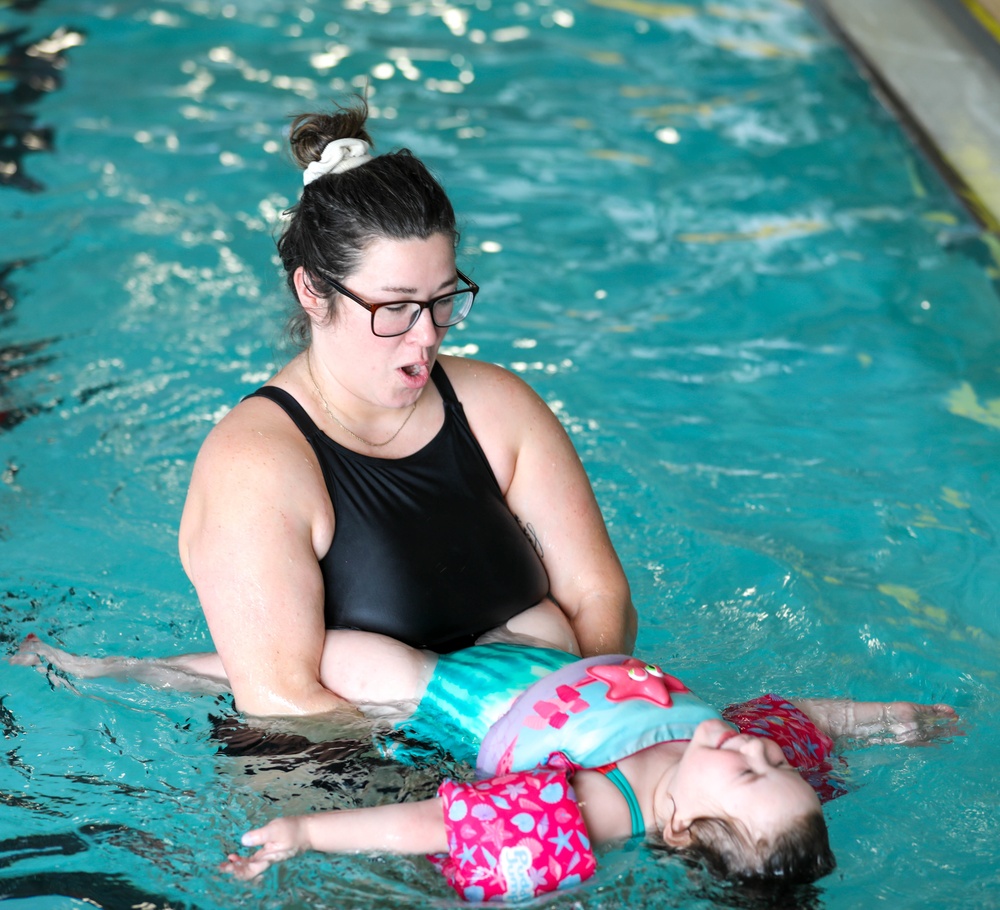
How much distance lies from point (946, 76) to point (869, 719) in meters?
6.26

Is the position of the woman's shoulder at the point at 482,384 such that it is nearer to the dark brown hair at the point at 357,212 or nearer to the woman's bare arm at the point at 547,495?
→ the woman's bare arm at the point at 547,495

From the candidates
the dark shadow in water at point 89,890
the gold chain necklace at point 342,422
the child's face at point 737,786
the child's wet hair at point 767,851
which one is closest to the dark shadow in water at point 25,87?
the gold chain necklace at point 342,422

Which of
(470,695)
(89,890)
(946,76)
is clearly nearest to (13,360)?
(89,890)

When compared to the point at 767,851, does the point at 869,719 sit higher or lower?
lower

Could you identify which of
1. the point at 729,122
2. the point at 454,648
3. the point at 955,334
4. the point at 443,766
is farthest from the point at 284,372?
the point at 729,122

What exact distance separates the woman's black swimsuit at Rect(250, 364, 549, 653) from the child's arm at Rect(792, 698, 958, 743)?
2.81ft

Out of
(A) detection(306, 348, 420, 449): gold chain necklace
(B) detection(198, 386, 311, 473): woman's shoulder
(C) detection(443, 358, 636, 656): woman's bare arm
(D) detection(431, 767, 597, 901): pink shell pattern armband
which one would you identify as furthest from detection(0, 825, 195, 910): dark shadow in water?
(C) detection(443, 358, 636, 656): woman's bare arm

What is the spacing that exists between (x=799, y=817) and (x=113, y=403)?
148 inches

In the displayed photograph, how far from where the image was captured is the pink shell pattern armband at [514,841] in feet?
8.71

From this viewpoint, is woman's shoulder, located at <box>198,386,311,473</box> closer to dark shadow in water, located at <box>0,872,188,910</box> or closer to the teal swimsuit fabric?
the teal swimsuit fabric

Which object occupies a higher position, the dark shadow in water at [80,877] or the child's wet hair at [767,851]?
the child's wet hair at [767,851]

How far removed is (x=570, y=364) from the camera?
5.89 m

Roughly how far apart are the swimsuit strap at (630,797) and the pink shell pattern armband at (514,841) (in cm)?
15

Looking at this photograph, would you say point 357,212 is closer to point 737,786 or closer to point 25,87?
point 737,786
